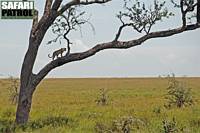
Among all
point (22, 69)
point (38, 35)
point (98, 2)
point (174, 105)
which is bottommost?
point (174, 105)

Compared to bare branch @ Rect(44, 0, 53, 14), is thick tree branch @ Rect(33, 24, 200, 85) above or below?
below

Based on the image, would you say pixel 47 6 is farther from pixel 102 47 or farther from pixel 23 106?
pixel 23 106

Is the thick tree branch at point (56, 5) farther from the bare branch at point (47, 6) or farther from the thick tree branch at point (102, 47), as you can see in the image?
the thick tree branch at point (102, 47)

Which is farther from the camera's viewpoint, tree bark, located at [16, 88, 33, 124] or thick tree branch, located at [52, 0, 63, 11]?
tree bark, located at [16, 88, 33, 124]

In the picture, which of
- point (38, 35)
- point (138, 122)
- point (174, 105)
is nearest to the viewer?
point (138, 122)

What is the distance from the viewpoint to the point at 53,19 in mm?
18500

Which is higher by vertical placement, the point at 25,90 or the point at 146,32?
the point at 146,32

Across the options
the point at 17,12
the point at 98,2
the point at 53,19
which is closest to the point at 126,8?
the point at 98,2

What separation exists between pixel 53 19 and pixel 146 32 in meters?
3.19

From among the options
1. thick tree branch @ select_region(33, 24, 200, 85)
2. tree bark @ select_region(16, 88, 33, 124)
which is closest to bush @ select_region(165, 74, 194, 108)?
thick tree branch @ select_region(33, 24, 200, 85)

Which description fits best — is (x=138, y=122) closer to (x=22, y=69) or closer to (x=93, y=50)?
(x=93, y=50)

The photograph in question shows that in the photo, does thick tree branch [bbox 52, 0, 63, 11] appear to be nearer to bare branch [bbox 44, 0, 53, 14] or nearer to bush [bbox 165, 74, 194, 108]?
bare branch [bbox 44, 0, 53, 14]

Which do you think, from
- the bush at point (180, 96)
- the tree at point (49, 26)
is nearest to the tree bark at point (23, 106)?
the tree at point (49, 26)

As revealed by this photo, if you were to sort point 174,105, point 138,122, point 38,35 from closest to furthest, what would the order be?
point 138,122
point 38,35
point 174,105
